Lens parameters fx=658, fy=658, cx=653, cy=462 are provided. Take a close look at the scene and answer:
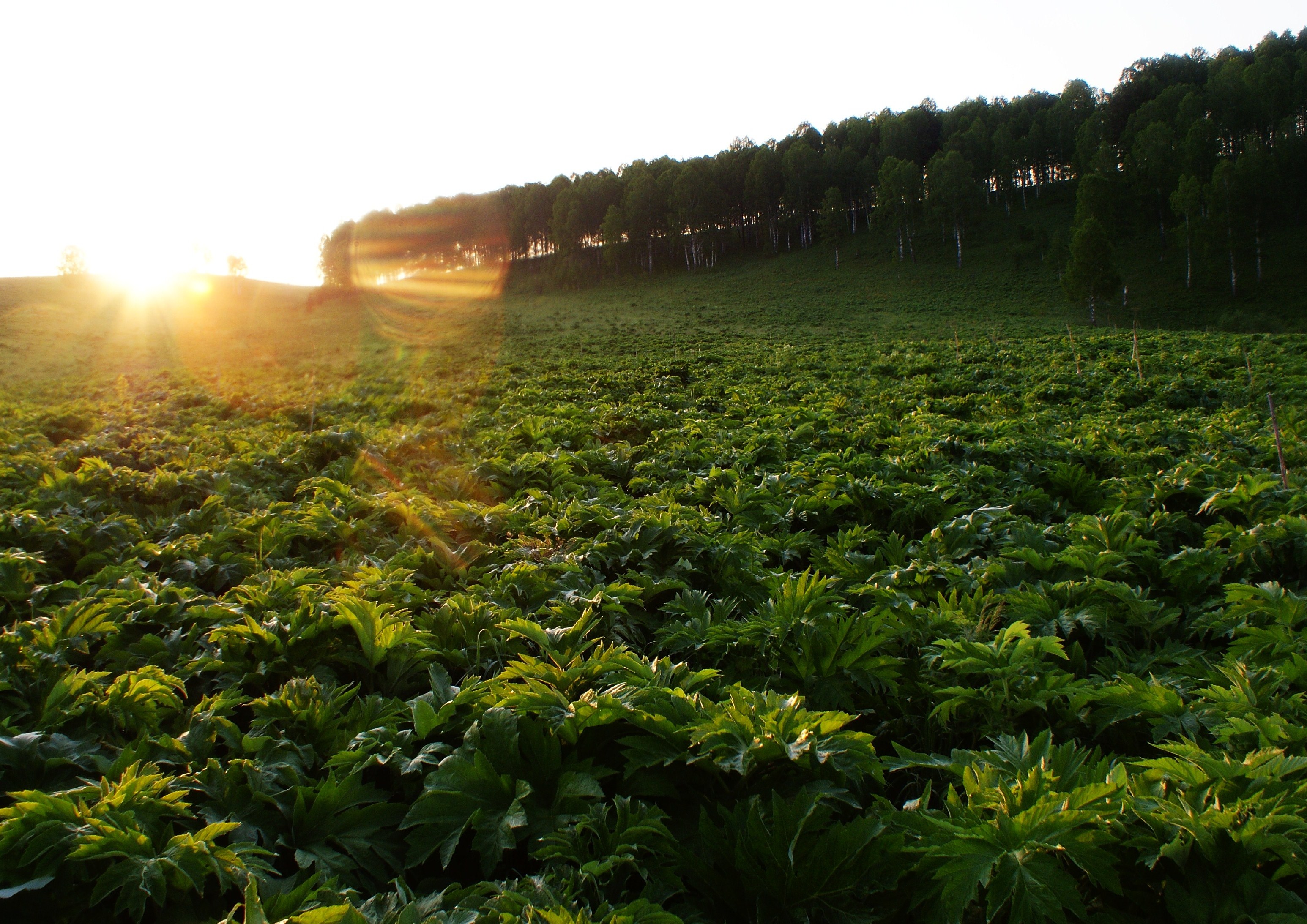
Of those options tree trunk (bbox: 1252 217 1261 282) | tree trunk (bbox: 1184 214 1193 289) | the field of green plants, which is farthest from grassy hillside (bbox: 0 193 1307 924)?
tree trunk (bbox: 1252 217 1261 282)

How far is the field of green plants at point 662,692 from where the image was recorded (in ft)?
7.00

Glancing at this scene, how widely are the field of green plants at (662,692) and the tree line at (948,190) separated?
42941mm

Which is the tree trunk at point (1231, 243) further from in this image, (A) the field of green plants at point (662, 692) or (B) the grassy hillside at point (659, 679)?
(A) the field of green plants at point (662, 692)

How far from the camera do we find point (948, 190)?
58344mm

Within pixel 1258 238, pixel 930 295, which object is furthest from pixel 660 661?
pixel 1258 238

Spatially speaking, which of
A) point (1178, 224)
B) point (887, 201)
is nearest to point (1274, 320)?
point (1178, 224)

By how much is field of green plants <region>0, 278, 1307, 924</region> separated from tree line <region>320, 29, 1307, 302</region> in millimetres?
42941

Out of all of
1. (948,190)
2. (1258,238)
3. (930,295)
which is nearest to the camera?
(1258,238)

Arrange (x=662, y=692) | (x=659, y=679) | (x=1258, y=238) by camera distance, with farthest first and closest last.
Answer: (x=1258, y=238) → (x=659, y=679) → (x=662, y=692)

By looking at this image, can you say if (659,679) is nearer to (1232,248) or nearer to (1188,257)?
(1232,248)

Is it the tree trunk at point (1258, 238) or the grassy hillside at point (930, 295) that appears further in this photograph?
the tree trunk at point (1258, 238)

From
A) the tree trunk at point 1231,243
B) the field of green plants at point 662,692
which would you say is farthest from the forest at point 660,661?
the tree trunk at point 1231,243

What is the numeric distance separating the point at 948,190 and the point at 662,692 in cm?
6632

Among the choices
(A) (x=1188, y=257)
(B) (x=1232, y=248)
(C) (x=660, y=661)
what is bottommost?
(C) (x=660, y=661)
